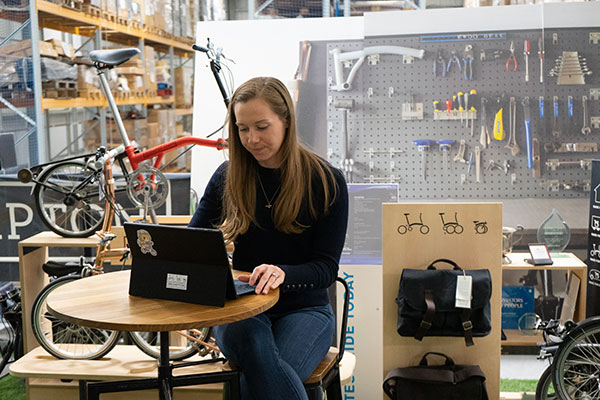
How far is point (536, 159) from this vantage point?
4.21 meters

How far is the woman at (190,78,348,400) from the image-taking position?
2205mm

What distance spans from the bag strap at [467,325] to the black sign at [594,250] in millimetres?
890

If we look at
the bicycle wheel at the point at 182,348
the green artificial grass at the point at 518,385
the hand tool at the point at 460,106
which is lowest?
the green artificial grass at the point at 518,385

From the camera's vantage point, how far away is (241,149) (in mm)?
2438

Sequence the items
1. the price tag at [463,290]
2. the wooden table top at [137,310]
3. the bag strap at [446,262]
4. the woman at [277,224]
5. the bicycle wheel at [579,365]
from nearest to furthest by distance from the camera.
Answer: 1. the wooden table top at [137,310]
2. the woman at [277,224]
3. the price tag at [463,290]
4. the bag strap at [446,262]
5. the bicycle wheel at [579,365]

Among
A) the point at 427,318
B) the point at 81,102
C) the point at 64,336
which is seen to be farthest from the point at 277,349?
the point at 81,102

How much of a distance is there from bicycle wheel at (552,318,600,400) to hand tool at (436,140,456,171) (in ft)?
4.62

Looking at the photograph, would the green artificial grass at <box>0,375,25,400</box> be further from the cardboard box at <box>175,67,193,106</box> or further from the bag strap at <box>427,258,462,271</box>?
the cardboard box at <box>175,67,193,106</box>

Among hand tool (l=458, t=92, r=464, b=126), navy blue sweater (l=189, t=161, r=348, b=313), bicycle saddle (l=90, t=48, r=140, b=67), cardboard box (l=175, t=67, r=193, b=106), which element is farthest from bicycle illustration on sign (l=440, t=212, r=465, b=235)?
cardboard box (l=175, t=67, r=193, b=106)

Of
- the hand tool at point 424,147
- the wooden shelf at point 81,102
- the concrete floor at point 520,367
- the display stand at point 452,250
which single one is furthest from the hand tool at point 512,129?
the wooden shelf at point 81,102

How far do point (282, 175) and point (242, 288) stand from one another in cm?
49

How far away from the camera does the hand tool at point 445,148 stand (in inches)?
166

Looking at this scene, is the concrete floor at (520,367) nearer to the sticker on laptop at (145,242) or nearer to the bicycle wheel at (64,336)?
the bicycle wheel at (64,336)

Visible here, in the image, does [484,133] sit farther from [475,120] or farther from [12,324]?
[12,324]
